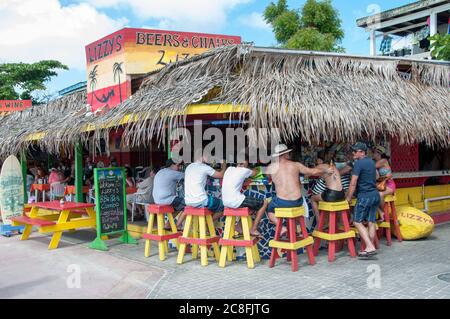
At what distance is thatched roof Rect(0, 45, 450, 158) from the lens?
21.5 feet

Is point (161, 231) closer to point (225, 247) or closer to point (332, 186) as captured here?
point (225, 247)

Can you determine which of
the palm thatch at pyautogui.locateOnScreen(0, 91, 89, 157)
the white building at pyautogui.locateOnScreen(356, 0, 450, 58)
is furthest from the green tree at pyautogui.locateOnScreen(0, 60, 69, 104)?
the white building at pyautogui.locateOnScreen(356, 0, 450, 58)

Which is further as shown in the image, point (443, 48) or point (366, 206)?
point (443, 48)

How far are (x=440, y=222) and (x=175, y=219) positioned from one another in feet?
19.0

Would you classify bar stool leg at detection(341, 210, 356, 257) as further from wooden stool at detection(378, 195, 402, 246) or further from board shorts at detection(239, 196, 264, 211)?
board shorts at detection(239, 196, 264, 211)

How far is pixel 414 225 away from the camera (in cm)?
762

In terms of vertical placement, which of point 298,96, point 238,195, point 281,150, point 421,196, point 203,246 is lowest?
point 203,246

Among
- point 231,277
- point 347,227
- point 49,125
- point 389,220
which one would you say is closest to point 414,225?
point 389,220

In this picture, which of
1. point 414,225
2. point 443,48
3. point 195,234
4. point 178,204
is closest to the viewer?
point 195,234

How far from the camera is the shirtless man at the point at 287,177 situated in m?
6.12

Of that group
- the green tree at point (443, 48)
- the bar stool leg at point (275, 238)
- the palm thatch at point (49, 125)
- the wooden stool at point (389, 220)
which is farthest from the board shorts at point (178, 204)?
the green tree at point (443, 48)

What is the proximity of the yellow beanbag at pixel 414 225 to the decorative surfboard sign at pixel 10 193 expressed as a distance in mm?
7777

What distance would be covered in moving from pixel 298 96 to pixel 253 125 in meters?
0.94

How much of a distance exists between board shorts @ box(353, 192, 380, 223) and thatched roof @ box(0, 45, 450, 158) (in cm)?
98
